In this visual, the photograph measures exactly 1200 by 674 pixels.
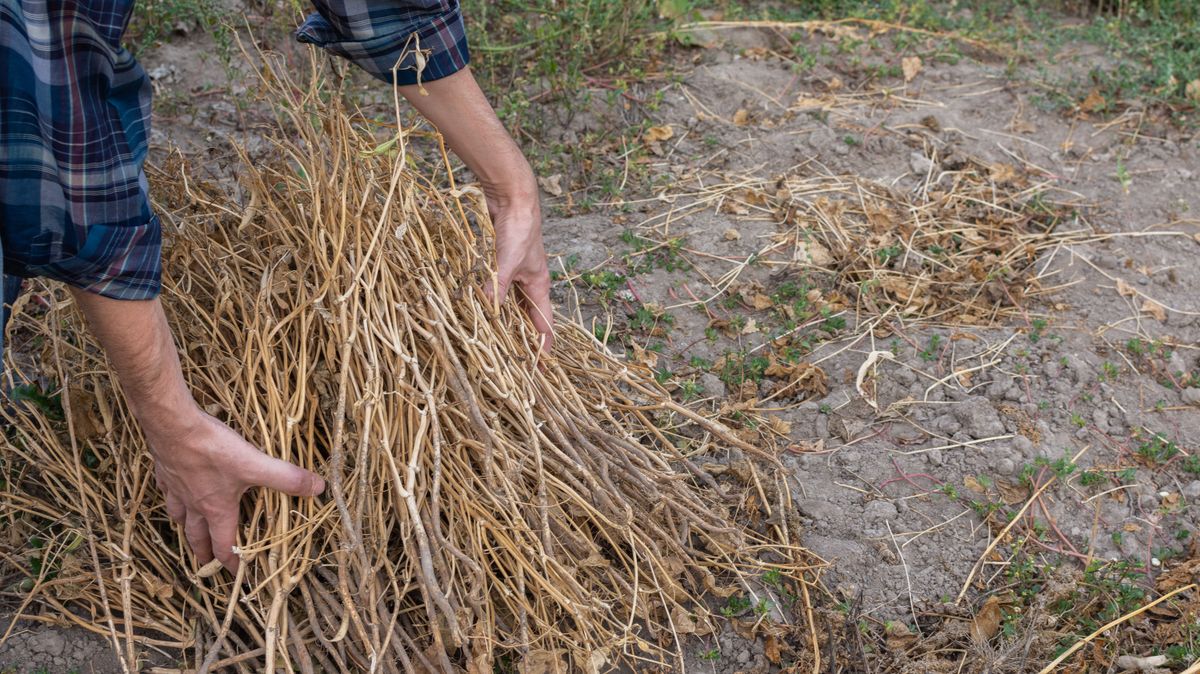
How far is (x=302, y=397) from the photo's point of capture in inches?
73.4

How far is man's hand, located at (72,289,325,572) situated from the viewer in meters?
1.43

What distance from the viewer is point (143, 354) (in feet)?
4.80

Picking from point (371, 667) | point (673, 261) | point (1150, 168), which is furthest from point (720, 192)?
point (371, 667)

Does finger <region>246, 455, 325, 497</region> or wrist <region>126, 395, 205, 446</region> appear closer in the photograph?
wrist <region>126, 395, 205, 446</region>

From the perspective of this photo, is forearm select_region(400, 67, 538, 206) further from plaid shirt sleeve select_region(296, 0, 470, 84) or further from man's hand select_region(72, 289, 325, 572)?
man's hand select_region(72, 289, 325, 572)

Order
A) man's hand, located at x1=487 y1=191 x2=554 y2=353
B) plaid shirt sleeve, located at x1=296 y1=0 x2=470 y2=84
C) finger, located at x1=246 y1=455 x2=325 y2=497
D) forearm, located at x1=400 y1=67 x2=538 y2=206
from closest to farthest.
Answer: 1. finger, located at x1=246 y1=455 x2=325 y2=497
2. plaid shirt sleeve, located at x1=296 y1=0 x2=470 y2=84
3. forearm, located at x1=400 y1=67 x2=538 y2=206
4. man's hand, located at x1=487 y1=191 x2=554 y2=353

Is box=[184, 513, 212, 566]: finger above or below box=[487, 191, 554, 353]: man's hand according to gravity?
below

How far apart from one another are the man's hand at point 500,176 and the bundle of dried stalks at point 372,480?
0.08 m

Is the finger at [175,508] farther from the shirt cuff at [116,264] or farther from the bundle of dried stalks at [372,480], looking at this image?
the shirt cuff at [116,264]

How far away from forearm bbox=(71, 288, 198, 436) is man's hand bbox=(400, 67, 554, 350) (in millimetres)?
655

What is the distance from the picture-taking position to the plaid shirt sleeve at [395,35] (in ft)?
5.89

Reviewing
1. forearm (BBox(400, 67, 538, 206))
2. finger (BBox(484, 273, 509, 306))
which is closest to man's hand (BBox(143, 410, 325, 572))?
finger (BBox(484, 273, 509, 306))

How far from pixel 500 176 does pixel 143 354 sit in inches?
32.6

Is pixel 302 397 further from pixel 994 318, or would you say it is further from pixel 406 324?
pixel 994 318
